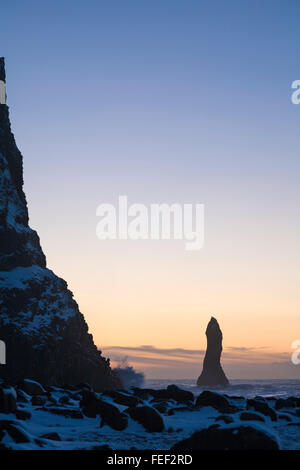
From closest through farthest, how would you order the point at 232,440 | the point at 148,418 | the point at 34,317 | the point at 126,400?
the point at 232,440 < the point at 148,418 < the point at 126,400 < the point at 34,317

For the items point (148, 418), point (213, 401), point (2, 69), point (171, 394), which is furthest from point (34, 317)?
point (148, 418)

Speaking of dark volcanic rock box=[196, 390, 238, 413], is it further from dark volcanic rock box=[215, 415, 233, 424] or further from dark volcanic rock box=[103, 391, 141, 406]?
dark volcanic rock box=[215, 415, 233, 424]

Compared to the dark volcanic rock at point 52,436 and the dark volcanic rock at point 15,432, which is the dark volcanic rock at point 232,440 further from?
the dark volcanic rock at point 15,432

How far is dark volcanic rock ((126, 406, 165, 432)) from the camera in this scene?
2142 centimetres

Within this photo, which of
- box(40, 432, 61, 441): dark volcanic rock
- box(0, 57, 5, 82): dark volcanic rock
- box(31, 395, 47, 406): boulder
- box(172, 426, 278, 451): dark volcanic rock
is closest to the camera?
box(172, 426, 278, 451): dark volcanic rock

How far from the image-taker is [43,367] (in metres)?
92.0

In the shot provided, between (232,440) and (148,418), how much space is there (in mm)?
6540

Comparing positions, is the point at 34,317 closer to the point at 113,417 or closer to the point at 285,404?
the point at 285,404

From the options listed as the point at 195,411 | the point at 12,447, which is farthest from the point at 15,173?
the point at 12,447

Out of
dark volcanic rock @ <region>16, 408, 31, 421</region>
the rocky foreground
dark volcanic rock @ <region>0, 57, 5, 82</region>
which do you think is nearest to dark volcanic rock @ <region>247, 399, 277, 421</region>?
the rocky foreground

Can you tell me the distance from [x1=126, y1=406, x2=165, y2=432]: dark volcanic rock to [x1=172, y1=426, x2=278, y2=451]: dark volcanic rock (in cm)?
515

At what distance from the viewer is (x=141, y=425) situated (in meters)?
21.9

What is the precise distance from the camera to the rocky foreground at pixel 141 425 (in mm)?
16312
